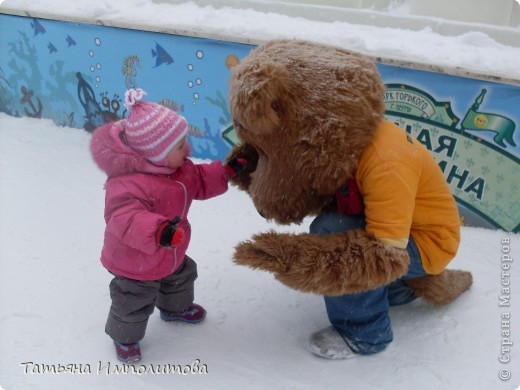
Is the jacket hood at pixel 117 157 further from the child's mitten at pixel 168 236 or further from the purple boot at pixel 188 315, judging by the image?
the purple boot at pixel 188 315

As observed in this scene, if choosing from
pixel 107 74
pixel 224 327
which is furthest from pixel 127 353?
pixel 107 74

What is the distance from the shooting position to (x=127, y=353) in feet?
6.83

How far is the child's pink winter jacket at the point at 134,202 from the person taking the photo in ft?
6.15

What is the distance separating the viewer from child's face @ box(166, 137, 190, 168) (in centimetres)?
201

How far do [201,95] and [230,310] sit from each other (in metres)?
1.62

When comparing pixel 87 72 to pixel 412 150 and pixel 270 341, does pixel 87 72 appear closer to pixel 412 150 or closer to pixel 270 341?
pixel 270 341

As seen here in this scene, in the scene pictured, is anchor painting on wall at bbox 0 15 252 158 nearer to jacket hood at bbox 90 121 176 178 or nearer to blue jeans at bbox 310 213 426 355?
jacket hood at bbox 90 121 176 178

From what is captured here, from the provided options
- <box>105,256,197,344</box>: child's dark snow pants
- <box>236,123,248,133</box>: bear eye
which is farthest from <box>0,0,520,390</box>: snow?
<box>236,123,248,133</box>: bear eye

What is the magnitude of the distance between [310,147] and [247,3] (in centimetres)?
272

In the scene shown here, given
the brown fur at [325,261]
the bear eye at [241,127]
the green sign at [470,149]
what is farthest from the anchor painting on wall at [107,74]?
the brown fur at [325,261]

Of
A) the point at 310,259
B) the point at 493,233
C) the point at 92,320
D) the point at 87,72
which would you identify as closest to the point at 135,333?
the point at 92,320

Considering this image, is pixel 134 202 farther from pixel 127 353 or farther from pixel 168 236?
pixel 127 353

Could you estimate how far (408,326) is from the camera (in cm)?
227

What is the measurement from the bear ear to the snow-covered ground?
922 millimetres
